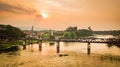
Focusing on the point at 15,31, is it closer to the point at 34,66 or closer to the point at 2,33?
the point at 2,33

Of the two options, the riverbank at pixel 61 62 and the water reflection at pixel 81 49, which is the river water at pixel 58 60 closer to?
the riverbank at pixel 61 62

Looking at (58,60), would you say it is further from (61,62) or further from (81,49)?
(81,49)

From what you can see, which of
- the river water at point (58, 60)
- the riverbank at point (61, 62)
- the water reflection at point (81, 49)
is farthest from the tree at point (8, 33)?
the riverbank at point (61, 62)

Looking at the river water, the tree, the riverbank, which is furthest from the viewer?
the tree

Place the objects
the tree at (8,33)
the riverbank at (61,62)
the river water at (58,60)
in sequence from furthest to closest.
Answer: the tree at (8,33) < the river water at (58,60) < the riverbank at (61,62)

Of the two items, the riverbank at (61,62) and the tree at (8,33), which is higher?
the tree at (8,33)

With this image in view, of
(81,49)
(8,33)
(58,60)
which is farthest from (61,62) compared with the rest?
(8,33)

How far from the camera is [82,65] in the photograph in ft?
150

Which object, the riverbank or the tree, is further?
the tree

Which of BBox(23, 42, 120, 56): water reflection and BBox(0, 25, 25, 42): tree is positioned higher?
BBox(0, 25, 25, 42): tree

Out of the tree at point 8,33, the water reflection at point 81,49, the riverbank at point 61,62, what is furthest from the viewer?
the tree at point 8,33

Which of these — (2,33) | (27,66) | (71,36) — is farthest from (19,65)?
(71,36)

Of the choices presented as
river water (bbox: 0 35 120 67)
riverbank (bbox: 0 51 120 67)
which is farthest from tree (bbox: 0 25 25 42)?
riverbank (bbox: 0 51 120 67)

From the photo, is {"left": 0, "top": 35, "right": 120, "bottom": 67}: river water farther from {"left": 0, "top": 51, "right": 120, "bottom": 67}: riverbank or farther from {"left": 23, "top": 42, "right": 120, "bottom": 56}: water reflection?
{"left": 23, "top": 42, "right": 120, "bottom": 56}: water reflection
